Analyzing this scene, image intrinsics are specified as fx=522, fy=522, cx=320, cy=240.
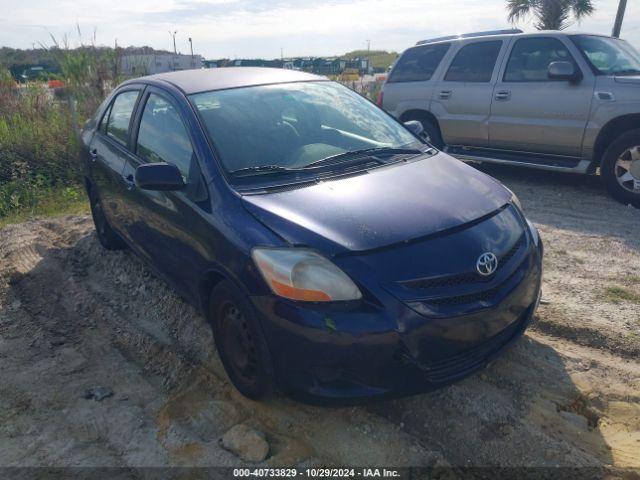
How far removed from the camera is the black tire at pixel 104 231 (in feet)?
16.9

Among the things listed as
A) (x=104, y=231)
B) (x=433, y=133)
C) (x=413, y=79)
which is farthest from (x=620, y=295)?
(x=413, y=79)

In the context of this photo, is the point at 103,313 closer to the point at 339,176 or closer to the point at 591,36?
the point at 339,176

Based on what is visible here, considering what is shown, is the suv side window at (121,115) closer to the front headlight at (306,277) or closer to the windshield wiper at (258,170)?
the windshield wiper at (258,170)

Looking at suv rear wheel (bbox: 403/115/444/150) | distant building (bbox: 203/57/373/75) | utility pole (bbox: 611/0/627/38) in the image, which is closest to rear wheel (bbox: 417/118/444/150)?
suv rear wheel (bbox: 403/115/444/150)

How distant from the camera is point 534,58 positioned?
664 cm

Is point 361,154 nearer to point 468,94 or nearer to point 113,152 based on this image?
point 113,152

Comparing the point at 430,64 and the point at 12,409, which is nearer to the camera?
the point at 12,409

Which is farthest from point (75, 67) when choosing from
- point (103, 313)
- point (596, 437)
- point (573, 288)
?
point (596, 437)

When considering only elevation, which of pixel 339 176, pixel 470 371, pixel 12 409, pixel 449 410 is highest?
pixel 339 176

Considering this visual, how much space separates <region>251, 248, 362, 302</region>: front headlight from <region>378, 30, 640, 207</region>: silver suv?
483cm

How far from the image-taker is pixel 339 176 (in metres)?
3.19

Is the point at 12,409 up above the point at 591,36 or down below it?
below

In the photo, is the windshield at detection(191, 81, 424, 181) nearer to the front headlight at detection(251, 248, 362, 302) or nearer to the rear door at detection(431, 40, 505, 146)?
the front headlight at detection(251, 248, 362, 302)

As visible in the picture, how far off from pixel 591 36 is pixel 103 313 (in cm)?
636
